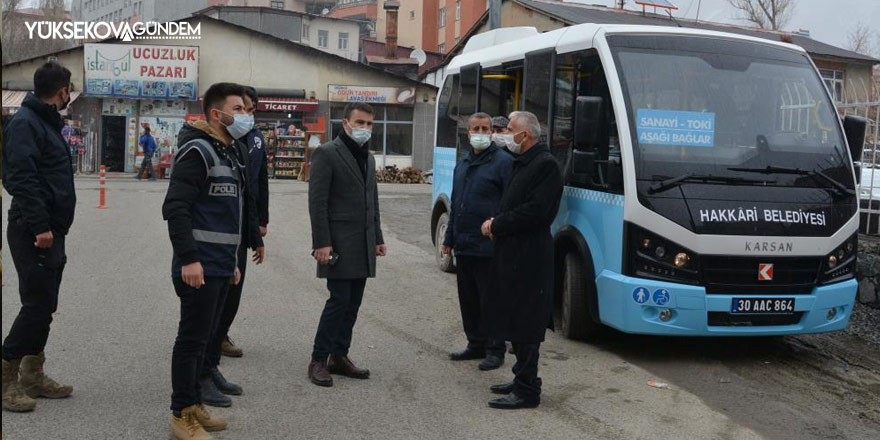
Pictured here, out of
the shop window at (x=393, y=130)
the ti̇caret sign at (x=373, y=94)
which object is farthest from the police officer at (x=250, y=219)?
the shop window at (x=393, y=130)

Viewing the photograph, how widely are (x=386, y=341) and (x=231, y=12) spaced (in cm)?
5455

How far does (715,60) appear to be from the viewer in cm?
758

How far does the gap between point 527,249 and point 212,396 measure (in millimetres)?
2212

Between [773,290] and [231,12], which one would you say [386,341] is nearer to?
[773,290]

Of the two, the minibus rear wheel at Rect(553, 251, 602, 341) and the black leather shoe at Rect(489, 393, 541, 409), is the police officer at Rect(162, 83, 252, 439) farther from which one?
the minibus rear wheel at Rect(553, 251, 602, 341)

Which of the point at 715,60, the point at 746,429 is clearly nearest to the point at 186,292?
the point at 746,429

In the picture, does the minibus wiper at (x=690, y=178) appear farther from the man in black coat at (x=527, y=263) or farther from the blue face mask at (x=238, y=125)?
the blue face mask at (x=238, y=125)

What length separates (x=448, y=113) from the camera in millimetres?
11875

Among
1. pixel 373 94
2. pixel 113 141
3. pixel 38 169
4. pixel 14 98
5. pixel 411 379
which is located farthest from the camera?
pixel 373 94

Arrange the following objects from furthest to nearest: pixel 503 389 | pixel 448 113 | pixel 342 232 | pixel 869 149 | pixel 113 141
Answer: pixel 113 141, pixel 448 113, pixel 869 149, pixel 342 232, pixel 503 389

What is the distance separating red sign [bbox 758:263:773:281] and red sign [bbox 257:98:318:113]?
32104mm

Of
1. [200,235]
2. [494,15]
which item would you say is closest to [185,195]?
[200,235]

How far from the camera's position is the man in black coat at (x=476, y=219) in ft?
23.1

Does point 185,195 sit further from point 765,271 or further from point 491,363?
point 765,271
